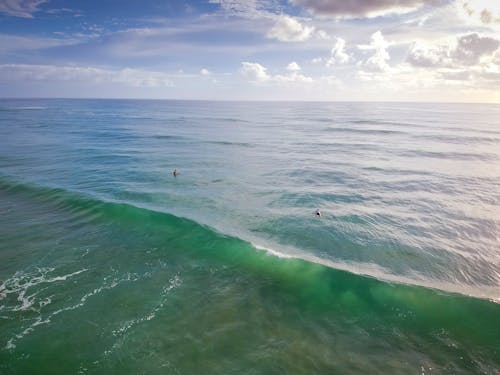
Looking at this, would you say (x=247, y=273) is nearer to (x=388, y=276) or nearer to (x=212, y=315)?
(x=212, y=315)

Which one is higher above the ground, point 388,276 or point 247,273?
point 247,273

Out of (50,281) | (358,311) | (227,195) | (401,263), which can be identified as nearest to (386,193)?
(401,263)

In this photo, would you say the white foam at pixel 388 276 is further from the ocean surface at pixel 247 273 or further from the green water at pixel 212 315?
the green water at pixel 212 315

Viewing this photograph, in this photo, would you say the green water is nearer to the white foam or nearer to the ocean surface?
the ocean surface

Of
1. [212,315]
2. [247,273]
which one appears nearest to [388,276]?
[247,273]

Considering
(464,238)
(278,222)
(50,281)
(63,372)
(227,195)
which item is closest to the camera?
(63,372)

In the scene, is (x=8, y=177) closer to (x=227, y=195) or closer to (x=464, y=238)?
(x=227, y=195)

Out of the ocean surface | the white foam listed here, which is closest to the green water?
the ocean surface
